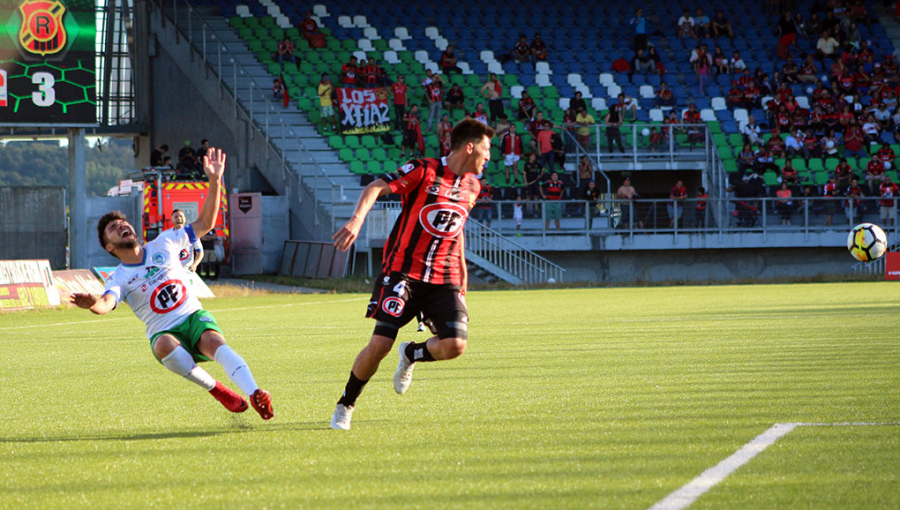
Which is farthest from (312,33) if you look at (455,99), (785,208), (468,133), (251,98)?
(468,133)

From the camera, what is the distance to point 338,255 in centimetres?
2978

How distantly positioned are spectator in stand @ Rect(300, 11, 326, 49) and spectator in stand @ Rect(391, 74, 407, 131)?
4447 mm

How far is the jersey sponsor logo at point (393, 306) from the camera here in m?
6.54

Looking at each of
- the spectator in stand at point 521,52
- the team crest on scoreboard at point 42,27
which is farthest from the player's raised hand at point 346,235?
the spectator in stand at point 521,52

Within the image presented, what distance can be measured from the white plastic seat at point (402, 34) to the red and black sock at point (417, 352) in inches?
1300

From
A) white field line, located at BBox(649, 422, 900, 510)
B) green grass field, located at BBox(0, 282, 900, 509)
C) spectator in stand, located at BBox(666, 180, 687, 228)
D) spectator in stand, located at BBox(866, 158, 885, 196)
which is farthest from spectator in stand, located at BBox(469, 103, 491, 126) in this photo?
white field line, located at BBox(649, 422, 900, 510)

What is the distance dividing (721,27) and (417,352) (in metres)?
35.4

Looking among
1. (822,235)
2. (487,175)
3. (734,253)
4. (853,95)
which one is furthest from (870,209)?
(487,175)

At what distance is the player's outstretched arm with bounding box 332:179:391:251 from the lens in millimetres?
5797

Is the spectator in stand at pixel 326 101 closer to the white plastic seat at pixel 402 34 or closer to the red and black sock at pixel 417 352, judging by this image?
the white plastic seat at pixel 402 34

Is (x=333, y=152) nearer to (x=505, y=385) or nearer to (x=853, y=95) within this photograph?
(x=853, y=95)

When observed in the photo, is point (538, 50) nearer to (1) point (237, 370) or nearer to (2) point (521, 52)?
(2) point (521, 52)

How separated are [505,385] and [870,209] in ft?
75.1

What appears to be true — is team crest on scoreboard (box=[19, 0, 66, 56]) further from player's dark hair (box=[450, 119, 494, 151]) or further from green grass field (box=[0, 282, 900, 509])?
player's dark hair (box=[450, 119, 494, 151])
